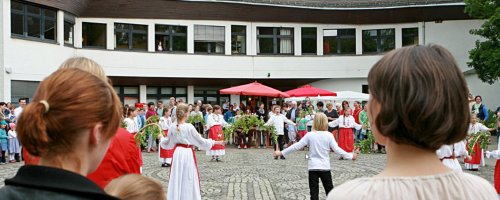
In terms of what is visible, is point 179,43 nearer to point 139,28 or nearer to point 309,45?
point 139,28

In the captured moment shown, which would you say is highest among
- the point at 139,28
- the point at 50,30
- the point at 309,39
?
the point at 139,28

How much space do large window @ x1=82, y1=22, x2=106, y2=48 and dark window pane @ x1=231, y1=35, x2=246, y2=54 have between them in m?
8.03

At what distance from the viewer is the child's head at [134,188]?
7.98ft

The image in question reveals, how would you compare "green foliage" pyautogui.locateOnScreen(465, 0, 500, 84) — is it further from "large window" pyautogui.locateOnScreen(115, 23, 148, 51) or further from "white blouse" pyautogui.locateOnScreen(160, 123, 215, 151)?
"white blouse" pyautogui.locateOnScreen(160, 123, 215, 151)

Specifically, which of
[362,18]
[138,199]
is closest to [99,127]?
[138,199]

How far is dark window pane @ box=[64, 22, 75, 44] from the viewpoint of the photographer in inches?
1240

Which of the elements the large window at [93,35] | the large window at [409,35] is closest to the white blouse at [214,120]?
the large window at [93,35]

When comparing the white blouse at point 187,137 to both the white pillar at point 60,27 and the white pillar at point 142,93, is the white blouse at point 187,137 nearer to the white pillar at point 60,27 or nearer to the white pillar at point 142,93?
the white pillar at point 60,27

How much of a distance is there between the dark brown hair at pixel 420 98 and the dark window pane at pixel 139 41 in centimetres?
3360

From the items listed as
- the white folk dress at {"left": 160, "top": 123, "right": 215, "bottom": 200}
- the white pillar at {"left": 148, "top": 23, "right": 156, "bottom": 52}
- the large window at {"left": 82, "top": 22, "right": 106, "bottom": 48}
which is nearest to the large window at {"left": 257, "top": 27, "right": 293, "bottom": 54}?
the white pillar at {"left": 148, "top": 23, "right": 156, "bottom": 52}

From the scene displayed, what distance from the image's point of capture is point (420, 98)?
6.53 ft

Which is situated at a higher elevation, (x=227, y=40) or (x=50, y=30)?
(x=227, y=40)

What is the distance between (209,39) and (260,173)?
867 inches

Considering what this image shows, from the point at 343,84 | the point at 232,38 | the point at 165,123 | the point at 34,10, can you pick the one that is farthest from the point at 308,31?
the point at 165,123
